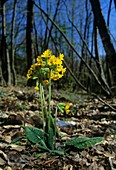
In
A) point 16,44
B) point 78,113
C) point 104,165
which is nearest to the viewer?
point 104,165

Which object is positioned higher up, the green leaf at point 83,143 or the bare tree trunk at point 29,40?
the bare tree trunk at point 29,40

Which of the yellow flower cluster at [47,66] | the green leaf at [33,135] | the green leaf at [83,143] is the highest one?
the yellow flower cluster at [47,66]

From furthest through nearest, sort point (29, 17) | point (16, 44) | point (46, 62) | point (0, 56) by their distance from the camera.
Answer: point (16, 44)
point (0, 56)
point (29, 17)
point (46, 62)

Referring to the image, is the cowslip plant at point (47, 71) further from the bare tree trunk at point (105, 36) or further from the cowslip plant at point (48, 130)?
the bare tree trunk at point (105, 36)

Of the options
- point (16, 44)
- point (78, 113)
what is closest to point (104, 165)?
point (78, 113)

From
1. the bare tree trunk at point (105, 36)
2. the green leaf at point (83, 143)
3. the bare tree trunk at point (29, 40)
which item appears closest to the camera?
the green leaf at point (83, 143)

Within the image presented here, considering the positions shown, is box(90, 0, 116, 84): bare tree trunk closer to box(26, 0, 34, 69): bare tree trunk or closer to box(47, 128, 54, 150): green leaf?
box(47, 128, 54, 150): green leaf

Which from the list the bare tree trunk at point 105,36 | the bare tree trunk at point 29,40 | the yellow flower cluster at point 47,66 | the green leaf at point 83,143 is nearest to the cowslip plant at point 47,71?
the yellow flower cluster at point 47,66

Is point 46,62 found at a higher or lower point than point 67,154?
higher

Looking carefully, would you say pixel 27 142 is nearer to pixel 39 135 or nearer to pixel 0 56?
pixel 39 135
